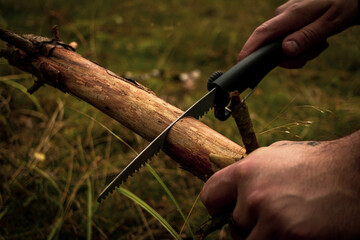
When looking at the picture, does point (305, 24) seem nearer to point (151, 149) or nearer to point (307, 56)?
point (307, 56)

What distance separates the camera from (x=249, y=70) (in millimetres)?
1213

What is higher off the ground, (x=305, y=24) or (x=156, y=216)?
(x=305, y=24)

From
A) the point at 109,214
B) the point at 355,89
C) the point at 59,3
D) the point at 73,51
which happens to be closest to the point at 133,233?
the point at 109,214

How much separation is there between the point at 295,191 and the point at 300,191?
0.01m

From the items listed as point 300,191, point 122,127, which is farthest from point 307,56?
point 122,127

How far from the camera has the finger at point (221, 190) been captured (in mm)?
839

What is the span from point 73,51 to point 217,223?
119 cm

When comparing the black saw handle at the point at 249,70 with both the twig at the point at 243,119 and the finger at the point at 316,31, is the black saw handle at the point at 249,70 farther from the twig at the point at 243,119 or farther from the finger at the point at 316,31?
the twig at the point at 243,119

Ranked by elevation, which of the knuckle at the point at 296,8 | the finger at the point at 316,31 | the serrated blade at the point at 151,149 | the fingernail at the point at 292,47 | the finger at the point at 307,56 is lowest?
the serrated blade at the point at 151,149

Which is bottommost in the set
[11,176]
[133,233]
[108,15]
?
[133,233]

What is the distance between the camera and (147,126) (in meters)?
1.20

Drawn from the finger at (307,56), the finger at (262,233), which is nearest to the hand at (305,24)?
the finger at (307,56)

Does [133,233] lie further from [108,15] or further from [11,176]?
[108,15]

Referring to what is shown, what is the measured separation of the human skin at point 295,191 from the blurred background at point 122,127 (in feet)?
0.95
